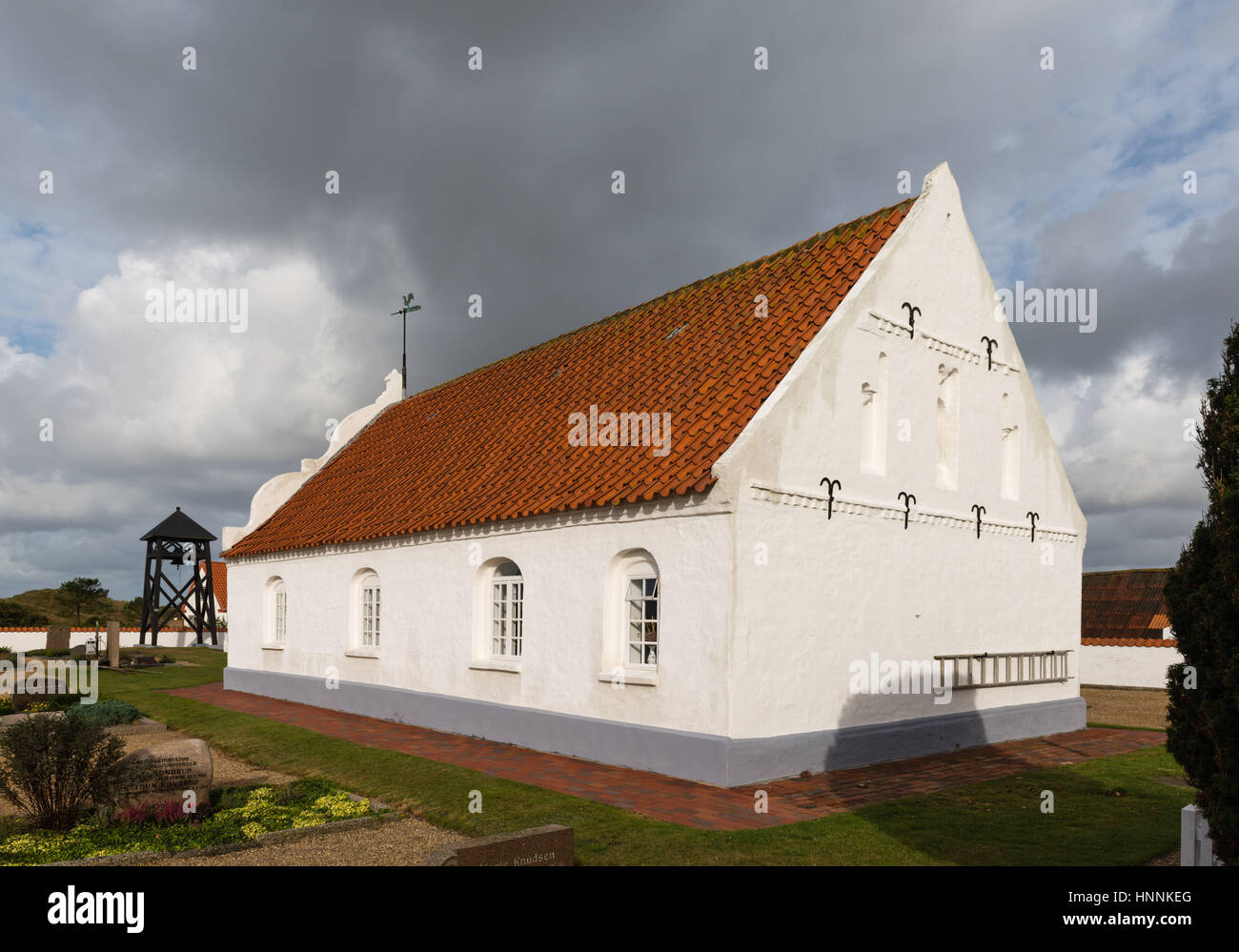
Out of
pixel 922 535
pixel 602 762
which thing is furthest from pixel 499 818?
pixel 922 535

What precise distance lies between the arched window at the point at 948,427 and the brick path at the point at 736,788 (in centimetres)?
466

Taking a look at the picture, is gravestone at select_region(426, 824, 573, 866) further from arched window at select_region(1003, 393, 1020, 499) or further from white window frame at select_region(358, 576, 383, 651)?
arched window at select_region(1003, 393, 1020, 499)

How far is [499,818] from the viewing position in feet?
31.4

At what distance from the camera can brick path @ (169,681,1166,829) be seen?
→ 32.8ft

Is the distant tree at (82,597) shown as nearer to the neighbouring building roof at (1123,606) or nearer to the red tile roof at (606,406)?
the red tile roof at (606,406)

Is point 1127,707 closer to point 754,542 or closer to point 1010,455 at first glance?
point 1010,455

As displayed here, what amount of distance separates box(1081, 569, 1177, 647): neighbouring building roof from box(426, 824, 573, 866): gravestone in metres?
26.4

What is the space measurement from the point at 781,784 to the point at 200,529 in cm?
4029

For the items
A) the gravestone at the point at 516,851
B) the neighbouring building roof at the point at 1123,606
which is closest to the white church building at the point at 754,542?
Answer: the gravestone at the point at 516,851

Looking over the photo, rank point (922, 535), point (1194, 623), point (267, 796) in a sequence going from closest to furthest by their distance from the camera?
point (1194, 623)
point (267, 796)
point (922, 535)

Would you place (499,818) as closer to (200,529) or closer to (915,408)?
(915,408)

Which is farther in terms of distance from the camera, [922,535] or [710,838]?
[922,535]
